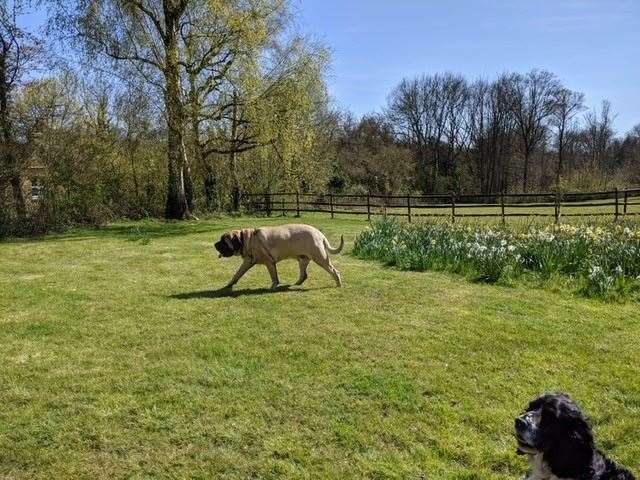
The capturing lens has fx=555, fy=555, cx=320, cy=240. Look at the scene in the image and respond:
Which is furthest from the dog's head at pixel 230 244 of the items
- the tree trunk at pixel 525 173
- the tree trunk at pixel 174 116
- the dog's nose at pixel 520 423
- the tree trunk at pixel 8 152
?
the tree trunk at pixel 525 173

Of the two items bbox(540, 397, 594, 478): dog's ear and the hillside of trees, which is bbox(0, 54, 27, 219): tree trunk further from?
bbox(540, 397, 594, 478): dog's ear

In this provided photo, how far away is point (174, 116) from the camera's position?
20953 millimetres

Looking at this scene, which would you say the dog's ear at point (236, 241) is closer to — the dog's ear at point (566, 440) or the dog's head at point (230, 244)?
the dog's head at point (230, 244)

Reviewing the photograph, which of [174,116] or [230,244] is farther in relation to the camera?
[174,116]

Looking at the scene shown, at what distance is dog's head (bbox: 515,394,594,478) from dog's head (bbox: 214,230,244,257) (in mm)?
6583

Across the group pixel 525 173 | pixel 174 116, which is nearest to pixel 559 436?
pixel 174 116

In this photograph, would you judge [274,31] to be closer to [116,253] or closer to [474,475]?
[116,253]

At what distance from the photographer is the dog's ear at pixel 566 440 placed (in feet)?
9.03

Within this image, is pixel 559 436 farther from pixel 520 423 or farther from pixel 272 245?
pixel 272 245

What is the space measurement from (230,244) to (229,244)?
17 millimetres

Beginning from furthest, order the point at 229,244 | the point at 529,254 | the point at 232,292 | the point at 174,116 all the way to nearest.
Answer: the point at 174,116 < the point at 529,254 < the point at 232,292 < the point at 229,244

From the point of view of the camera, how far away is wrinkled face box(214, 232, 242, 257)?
29.2ft

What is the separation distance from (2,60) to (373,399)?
19.1 metres

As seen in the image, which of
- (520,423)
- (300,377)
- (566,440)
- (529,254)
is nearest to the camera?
(566,440)
